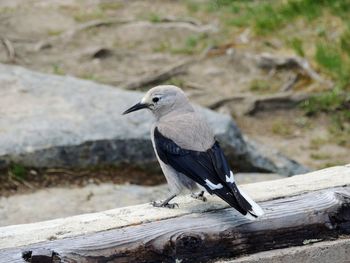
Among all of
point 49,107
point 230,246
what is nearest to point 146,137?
point 49,107

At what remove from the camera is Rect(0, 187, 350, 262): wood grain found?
150 inches

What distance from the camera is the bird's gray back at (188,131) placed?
4.34 meters

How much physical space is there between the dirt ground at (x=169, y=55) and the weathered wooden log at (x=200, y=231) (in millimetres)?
3997

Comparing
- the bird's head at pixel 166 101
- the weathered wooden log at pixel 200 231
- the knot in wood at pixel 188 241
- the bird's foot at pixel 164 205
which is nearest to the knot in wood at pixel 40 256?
the weathered wooden log at pixel 200 231

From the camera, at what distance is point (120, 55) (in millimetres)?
11273

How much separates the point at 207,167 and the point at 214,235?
0.38 meters

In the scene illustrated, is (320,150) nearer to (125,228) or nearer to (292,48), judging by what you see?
(292,48)

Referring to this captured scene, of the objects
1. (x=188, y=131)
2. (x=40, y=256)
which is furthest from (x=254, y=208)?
(x=40, y=256)

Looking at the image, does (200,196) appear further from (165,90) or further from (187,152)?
(165,90)

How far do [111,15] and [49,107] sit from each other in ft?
19.3

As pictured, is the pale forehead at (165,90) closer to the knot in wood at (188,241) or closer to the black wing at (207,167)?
the black wing at (207,167)

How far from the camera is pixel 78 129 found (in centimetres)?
695

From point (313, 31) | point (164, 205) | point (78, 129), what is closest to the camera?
point (164, 205)

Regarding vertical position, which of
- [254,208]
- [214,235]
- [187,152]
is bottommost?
[214,235]
